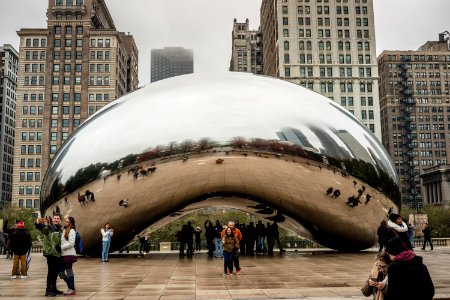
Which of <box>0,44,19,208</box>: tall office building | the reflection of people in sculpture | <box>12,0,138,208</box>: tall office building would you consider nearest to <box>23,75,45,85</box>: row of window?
<box>12,0,138,208</box>: tall office building

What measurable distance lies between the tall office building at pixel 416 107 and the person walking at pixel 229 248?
12993 cm

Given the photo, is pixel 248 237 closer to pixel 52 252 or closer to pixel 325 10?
pixel 52 252

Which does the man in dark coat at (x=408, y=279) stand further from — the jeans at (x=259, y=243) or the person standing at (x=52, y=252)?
the jeans at (x=259, y=243)

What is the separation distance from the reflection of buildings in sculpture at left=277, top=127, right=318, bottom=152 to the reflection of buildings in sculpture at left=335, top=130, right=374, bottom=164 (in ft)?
3.38

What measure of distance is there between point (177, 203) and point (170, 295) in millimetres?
7072

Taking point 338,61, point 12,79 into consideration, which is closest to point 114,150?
point 338,61

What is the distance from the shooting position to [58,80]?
348ft

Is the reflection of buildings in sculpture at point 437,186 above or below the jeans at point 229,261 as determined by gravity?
above

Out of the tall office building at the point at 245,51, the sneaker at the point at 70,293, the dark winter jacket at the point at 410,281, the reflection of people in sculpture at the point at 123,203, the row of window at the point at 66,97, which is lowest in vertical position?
the sneaker at the point at 70,293

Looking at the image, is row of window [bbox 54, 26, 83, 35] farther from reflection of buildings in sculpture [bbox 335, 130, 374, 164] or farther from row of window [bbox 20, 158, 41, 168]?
reflection of buildings in sculpture [bbox 335, 130, 374, 164]

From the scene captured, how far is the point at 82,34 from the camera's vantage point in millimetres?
107250

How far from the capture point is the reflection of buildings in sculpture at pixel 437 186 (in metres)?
110

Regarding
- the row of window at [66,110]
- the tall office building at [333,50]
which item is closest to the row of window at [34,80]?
the row of window at [66,110]

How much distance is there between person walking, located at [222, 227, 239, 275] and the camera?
11625mm
